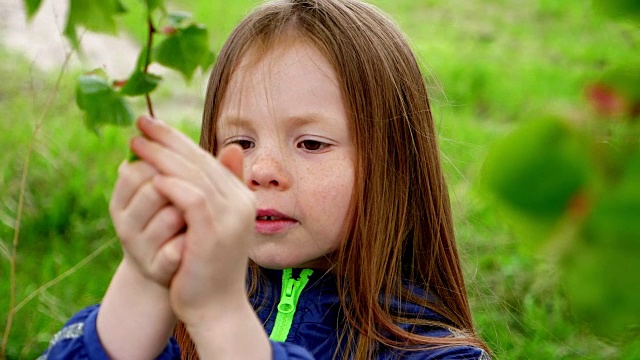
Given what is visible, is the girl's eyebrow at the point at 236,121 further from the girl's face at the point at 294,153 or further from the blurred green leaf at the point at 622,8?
the blurred green leaf at the point at 622,8

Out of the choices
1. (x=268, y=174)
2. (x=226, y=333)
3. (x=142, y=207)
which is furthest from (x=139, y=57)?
→ (x=268, y=174)

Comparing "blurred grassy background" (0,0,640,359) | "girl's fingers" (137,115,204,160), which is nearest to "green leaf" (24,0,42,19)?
"girl's fingers" (137,115,204,160)

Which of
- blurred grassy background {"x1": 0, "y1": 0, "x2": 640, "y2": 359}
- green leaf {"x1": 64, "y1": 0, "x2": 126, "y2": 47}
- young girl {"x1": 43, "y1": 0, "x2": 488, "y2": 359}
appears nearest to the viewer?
green leaf {"x1": 64, "y1": 0, "x2": 126, "y2": 47}

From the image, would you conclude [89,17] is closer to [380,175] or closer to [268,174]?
[268,174]

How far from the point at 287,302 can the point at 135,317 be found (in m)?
0.45

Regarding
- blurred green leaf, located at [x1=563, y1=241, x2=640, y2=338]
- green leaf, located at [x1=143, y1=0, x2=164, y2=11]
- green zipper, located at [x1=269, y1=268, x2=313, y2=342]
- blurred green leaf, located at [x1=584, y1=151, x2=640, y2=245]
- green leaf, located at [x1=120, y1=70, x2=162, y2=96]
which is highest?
blurred green leaf, located at [x1=584, y1=151, x2=640, y2=245]

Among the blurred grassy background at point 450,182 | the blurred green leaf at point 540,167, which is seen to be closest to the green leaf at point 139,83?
the blurred grassy background at point 450,182

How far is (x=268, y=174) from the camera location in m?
1.15

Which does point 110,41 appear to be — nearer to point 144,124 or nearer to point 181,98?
point 181,98

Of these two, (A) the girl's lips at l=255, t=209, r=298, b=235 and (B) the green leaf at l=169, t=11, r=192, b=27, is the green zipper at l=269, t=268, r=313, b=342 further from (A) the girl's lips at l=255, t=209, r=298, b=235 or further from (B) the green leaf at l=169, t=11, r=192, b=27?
(B) the green leaf at l=169, t=11, r=192, b=27

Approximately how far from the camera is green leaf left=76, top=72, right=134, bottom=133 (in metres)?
0.90

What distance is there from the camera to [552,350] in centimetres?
204

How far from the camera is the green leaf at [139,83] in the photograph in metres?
0.76

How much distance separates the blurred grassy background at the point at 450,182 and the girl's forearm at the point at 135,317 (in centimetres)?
31
